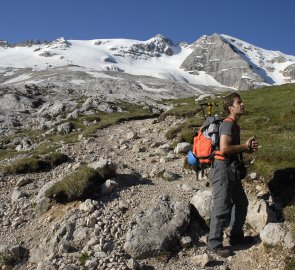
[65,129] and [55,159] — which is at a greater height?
[65,129]

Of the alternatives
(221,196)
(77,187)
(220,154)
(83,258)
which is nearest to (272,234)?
(221,196)

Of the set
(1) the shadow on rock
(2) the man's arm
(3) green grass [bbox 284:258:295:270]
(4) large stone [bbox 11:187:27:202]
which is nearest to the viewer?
(3) green grass [bbox 284:258:295:270]

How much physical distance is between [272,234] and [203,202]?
7.52ft

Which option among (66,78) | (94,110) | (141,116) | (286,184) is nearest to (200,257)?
(286,184)

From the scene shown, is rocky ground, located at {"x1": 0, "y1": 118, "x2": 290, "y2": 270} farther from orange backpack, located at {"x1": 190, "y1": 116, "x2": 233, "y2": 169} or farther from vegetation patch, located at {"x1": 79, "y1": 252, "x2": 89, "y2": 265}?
orange backpack, located at {"x1": 190, "y1": 116, "x2": 233, "y2": 169}

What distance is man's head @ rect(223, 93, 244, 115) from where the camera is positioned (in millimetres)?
9922

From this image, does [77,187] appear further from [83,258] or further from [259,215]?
[259,215]

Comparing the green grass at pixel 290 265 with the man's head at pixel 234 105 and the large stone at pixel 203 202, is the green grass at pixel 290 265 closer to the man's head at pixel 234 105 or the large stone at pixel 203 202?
the large stone at pixel 203 202

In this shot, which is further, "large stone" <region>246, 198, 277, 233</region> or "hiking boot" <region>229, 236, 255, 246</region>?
"large stone" <region>246, 198, 277, 233</region>

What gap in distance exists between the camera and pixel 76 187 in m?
13.2

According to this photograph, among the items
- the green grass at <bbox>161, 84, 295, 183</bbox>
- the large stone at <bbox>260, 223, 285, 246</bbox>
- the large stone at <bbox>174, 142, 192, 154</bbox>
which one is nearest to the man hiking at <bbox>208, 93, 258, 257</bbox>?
the large stone at <bbox>260, 223, 285, 246</bbox>

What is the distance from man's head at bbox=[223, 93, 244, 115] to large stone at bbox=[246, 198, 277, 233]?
8.82 ft

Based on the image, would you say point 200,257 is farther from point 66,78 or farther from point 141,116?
point 66,78

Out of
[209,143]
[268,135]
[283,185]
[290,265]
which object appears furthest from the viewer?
[268,135]
